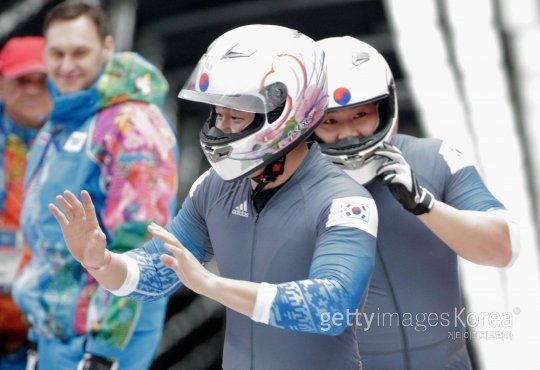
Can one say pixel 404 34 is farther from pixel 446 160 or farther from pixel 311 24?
pixel 446 160

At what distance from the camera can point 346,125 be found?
3.53 meters

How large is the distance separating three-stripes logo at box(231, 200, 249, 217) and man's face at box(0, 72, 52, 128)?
93.9 inches

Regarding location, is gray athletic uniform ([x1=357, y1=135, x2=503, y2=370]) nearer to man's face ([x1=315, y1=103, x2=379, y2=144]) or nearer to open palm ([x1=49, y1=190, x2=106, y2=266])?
man's face ([x1=315, y1=103, x2=379, y2=144])

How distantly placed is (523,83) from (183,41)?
8.78 feet

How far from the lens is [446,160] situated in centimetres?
354

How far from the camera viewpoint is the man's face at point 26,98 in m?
5.27

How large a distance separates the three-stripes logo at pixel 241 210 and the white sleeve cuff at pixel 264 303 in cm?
38

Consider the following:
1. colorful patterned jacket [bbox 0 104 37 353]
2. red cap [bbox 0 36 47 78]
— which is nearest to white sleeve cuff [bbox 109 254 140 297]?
colorful patterned jacket [bbox 0 104 37 353]

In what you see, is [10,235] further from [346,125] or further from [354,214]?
[354,214]

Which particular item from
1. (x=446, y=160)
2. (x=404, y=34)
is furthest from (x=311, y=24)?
(x=446, y=160)

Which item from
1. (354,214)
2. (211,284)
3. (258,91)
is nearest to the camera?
(211,284)

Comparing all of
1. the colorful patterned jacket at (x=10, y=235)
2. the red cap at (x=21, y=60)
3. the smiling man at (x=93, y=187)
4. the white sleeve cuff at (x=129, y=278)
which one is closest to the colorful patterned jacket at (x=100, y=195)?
the smiling man at (x=93, y=187)

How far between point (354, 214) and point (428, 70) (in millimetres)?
6136

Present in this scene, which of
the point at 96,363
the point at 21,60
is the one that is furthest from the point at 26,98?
the point at 96,363
